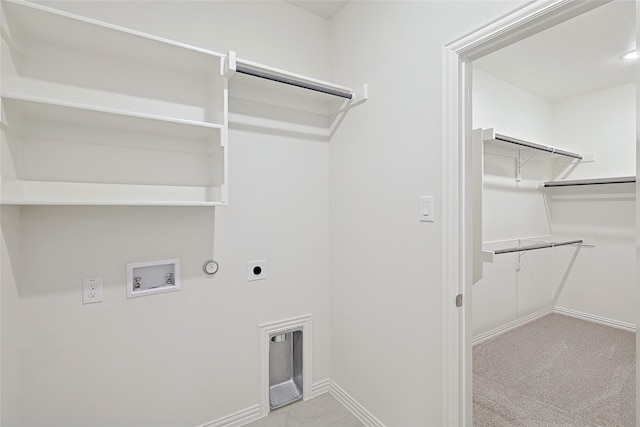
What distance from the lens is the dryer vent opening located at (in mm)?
2018

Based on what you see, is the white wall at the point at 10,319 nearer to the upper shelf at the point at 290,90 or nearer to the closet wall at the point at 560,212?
the upper shelf at the point at 290,90

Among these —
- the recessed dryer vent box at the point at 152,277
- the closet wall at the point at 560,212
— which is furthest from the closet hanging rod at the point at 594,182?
the recessed dryer vent box at the point at 152,277

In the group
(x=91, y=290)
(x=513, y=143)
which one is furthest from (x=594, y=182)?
(x=91, y=290)

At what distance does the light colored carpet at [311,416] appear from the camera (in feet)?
6.05

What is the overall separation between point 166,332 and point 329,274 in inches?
42.0

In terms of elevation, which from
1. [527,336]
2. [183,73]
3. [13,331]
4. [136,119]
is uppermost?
[183,73]

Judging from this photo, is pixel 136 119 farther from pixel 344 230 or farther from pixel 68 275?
pixel 344 230

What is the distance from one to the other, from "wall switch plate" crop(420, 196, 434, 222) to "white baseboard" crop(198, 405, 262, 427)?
1528 millimetres

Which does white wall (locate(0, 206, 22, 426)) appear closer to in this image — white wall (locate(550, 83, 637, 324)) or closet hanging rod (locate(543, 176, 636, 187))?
closet hanging rod (locate(543, 176, 636, 187))

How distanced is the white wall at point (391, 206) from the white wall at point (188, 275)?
7.6 inches

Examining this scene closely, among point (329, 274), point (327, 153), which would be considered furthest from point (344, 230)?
point (327, 153)

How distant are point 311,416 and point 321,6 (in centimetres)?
264

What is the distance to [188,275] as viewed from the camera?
169cm

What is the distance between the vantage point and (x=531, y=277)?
3596 millimetres
